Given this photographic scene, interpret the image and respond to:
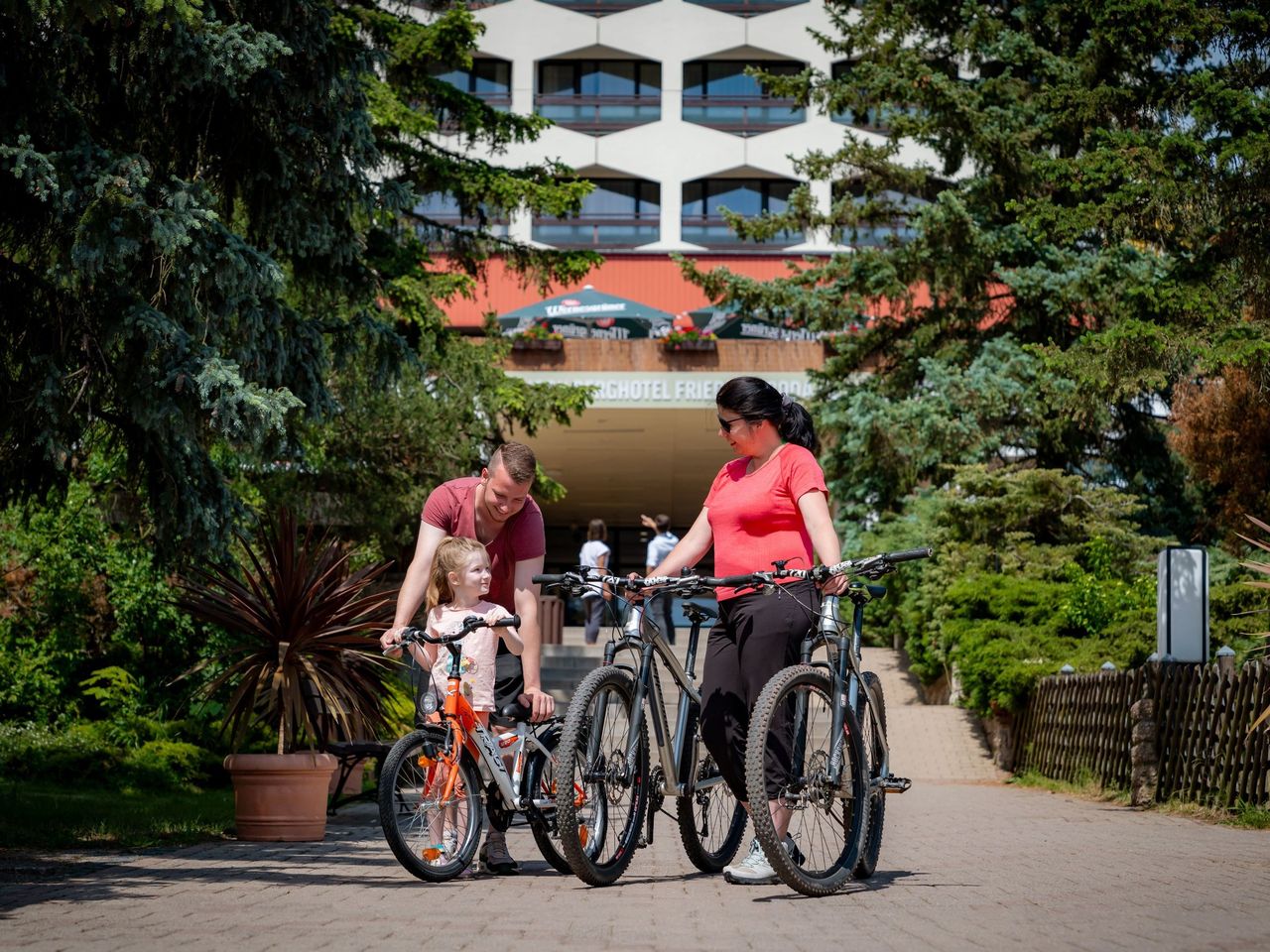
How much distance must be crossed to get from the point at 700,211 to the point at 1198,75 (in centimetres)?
3557

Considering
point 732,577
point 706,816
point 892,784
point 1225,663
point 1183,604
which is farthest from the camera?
point 1183,604

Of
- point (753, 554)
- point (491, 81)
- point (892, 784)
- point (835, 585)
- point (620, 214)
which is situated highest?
point (491, 81)

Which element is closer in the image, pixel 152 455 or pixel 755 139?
pixel 152 455

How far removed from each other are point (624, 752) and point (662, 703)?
0.93 ft

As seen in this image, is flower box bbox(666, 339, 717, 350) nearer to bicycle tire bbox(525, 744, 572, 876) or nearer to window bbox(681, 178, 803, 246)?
window bbox(681, 178, 803, 246)

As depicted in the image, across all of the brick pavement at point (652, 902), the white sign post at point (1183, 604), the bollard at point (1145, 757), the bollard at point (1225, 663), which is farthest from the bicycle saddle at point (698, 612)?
the bollard at point (1145, 757)

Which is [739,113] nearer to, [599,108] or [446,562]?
[599,108]

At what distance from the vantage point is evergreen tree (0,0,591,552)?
7871 mm

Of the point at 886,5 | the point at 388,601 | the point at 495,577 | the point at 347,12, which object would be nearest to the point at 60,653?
the point at 388,601

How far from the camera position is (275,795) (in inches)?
356

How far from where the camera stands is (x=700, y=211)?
5075 cm

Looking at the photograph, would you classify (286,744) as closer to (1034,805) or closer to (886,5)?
(1034,805)

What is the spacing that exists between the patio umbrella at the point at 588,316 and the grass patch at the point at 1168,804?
64.7ft

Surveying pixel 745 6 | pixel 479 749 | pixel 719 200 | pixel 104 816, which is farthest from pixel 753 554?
pixel 745 6
